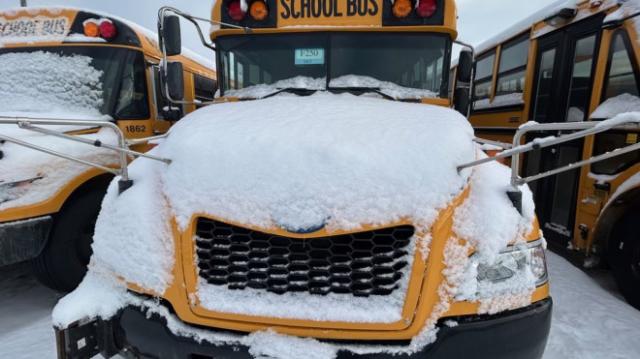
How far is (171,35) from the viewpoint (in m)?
3.21

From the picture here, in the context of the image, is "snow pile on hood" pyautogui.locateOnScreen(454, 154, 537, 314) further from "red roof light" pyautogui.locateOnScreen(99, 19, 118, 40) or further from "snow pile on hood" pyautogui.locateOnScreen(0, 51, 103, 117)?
"red roof light" pyautogui.locateOnScreen(99, 19, 118, 40)

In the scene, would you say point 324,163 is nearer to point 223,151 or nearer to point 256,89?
point 223,151

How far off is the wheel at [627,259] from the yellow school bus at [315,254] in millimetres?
2238

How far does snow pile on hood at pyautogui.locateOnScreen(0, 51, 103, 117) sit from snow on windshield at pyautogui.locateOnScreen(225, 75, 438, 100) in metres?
1.76

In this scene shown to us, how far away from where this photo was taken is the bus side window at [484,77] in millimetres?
6322

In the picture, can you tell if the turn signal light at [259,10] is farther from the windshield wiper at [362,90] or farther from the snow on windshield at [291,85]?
the windshield wiper at [362,90]

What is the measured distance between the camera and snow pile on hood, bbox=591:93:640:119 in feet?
11.0

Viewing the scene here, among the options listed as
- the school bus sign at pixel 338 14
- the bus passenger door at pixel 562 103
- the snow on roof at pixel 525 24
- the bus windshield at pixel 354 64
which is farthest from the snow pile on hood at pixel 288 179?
the snow on roof at pixel 525 24

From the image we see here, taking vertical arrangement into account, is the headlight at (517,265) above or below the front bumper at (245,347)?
above

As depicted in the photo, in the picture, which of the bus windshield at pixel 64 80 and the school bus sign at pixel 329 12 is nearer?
the school bus sign at pixel 329 12

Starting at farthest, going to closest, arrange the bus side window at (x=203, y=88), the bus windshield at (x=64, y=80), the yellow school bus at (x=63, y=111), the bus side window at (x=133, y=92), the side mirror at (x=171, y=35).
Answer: the bus side window at (x=203, y=88)
the bus side window at (x=133, y=92)
the bus windshield at (x=64, y=80)
the side mirror at (x=171, y=35)
the yellow school bus at (x=63, y=111)

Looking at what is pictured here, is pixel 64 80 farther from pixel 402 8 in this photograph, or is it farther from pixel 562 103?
pixel 562 103

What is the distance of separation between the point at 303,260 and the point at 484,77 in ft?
19.8

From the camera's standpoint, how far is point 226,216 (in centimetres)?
162
